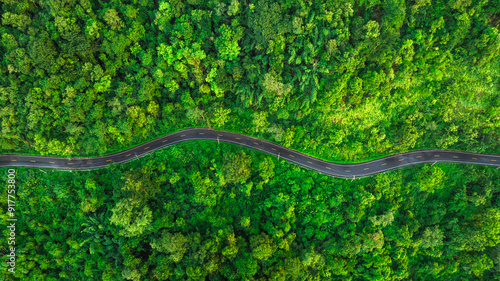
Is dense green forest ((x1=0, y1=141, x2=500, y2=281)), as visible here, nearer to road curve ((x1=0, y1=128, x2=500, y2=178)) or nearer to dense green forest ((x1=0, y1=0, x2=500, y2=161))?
road curve ((x1=0, y1=128, x2=500, y2=178))

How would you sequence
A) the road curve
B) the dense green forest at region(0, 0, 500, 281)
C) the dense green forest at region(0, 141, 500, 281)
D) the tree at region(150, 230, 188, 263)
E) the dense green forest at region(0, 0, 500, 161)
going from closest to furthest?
the tree at region(150, 230, 188, 263) → the dense green forest at region(0, 0, 500, 161) → the dense green forest at region(0, 0, 500, 281) → the dense green forest at region(0, 141, 500, 281) → the road curve

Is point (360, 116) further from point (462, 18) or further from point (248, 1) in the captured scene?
point (248, 1)

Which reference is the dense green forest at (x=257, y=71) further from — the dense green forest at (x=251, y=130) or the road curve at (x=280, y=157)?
the road curve at (x=280, y=157)

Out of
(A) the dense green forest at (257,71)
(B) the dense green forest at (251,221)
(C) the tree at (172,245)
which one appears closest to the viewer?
(C) the tree at (172,245)

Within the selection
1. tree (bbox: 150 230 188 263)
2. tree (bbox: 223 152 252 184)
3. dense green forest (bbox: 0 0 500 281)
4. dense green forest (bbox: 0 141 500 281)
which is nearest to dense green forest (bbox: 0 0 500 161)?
dense green forest (bbox: 0 0 500 281)

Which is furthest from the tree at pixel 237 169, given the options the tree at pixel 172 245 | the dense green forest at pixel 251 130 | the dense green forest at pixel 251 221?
the tree at pixel 172 245

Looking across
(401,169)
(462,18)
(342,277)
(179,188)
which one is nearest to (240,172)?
(179,188)
